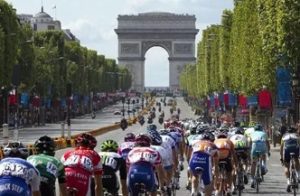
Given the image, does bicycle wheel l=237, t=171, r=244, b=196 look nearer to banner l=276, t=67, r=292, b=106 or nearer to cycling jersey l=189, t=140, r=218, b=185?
cycling jersey l=189, t=140, r=218, b=185

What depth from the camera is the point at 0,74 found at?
81500 mm

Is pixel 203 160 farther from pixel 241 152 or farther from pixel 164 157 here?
pixel 241 152

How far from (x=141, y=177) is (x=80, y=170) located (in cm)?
241

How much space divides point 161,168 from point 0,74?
6443cm

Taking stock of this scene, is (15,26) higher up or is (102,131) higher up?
(15,26)

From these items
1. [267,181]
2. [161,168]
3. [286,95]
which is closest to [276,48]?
[286,95]

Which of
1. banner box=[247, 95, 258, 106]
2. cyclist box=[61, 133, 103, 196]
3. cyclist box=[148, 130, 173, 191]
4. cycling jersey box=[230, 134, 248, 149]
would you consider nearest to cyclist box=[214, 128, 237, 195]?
cycling jersey box=[230, 134, 248, 149]

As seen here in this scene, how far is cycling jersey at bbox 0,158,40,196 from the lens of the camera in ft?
41.1

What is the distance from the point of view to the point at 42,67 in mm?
Answer: 112438

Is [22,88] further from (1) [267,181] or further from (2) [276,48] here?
(1) [267,181]

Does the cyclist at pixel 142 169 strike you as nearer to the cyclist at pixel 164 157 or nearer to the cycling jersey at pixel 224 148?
the cyclist at pixel 164 157

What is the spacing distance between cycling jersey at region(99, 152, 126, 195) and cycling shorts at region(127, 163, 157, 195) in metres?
0.54

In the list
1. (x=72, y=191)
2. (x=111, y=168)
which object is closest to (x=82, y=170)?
(x=72, y=191)

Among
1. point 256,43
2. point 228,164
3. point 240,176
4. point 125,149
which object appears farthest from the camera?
point 256,43
